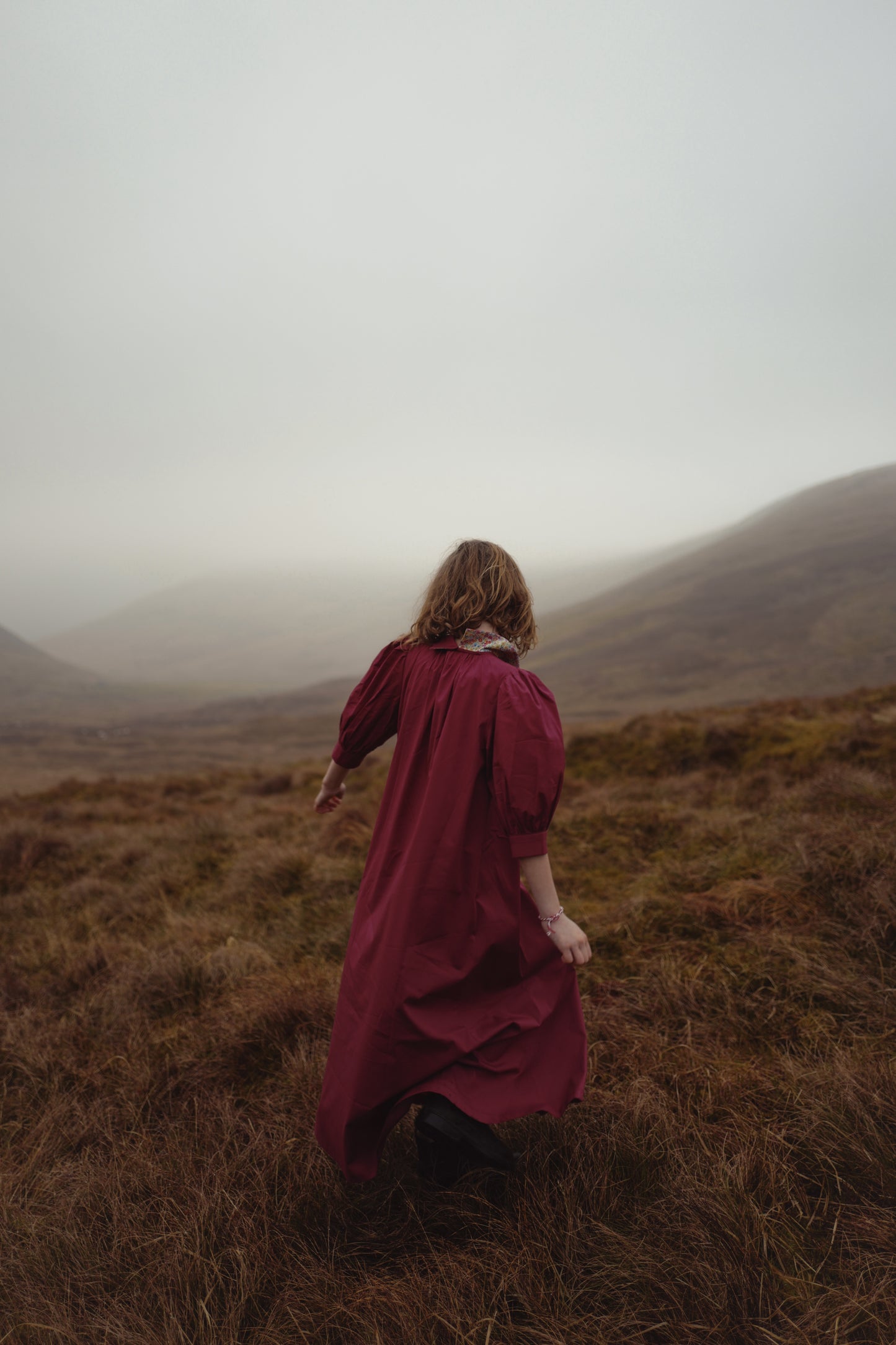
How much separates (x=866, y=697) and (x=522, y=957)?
11.4 metres

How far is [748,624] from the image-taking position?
59.6m

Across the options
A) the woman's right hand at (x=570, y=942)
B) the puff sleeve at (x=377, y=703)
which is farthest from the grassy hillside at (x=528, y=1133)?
the puff sleeve at (x=377, y=703)

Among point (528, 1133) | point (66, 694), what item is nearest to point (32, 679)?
point (66, 694)

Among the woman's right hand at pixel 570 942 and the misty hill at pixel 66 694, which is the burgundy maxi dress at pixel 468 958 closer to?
the woman's right hand at pixel 570 942

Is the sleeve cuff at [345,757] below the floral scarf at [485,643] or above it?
below

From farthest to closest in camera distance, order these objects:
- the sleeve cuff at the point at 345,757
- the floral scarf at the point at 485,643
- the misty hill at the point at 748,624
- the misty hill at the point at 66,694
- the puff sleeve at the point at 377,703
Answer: the misty hill at the point at 66,694 < the misty hill at the point at 748,624 < the sleeve cuff at the point at 345,757 < the puff sleeve at the point at 377,703 < the floral scarf at the point at 485,643

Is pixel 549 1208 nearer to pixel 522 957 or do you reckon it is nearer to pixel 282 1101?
pixel 522 957

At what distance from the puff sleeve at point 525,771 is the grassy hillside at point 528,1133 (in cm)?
114

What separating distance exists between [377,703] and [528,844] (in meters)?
0.83

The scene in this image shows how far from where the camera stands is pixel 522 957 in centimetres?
210

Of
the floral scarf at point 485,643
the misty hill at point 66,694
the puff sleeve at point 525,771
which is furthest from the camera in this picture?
the misty hill at point 66,694

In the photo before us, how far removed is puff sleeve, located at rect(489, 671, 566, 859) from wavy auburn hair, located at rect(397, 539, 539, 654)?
32 cm

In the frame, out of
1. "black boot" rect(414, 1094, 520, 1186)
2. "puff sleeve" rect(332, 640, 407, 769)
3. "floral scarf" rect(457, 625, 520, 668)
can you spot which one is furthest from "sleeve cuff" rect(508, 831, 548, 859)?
"black boot" rect(414, 1094, 520, 1186)

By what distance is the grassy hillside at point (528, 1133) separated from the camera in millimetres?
1678
